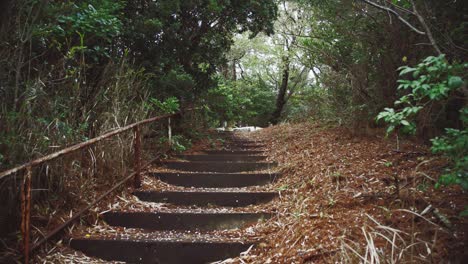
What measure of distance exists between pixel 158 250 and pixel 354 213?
1.53m

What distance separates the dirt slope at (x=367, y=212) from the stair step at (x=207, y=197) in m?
0.28

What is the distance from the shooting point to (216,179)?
4512 mm

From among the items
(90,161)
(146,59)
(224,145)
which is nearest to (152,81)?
(146,59)

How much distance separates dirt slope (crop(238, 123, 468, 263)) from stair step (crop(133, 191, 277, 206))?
0.92ft

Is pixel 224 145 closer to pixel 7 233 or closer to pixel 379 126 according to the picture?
pixel 379 126

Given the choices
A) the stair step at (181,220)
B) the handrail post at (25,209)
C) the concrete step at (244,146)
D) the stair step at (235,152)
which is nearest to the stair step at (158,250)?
the stair step at (181,220)

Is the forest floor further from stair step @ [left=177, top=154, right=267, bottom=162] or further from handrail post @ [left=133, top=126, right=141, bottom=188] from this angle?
stair step @ [left=177, top=154, right=267, bottom=162]

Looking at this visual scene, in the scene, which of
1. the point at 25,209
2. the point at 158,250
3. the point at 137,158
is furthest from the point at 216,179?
the point at 25,209

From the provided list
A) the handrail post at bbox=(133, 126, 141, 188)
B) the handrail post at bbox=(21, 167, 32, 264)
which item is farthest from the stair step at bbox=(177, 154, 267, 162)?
the handrail post at bbox=(21, 167, 32, 264)

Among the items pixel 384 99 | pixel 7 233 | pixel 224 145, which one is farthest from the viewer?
pixel 224 145

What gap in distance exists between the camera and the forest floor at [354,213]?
215cm

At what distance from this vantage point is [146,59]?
5.14 metres

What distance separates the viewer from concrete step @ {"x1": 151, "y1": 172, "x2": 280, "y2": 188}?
14.7ft

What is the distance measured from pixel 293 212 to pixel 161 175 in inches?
76.6
